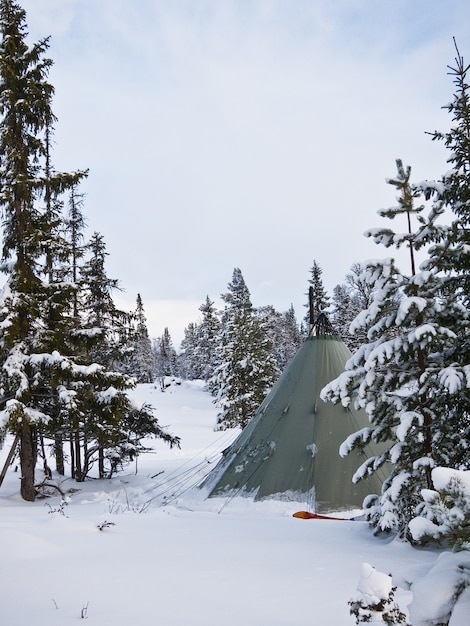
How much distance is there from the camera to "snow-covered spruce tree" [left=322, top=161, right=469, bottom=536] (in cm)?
704

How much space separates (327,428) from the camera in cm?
1238

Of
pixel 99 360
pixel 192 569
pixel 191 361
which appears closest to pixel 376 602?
pixel 192 569

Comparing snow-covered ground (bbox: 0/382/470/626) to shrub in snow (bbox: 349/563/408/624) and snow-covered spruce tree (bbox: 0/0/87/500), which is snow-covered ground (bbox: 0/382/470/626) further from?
snow-covered spruce tree (bbox: 0/0/87/500)

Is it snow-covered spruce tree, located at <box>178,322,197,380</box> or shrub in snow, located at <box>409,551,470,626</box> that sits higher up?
snow-covered spruce tree, located at <box>178,322,197,380</box>

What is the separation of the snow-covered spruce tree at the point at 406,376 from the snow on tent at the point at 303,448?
11.6 feet

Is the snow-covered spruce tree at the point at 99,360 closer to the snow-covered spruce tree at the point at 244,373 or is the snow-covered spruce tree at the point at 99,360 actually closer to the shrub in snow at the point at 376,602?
the snow-covered spruce tree at the point at 244,373

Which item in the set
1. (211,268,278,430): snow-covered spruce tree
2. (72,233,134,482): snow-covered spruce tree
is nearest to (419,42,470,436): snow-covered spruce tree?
(72,233,134,482): snow-covered spruce tree

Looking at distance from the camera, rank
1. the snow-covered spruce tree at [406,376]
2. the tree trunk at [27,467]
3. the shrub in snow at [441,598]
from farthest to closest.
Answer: the tree trunk at [27,467] → the snow-covered spruce tree at [406,376] → the shrub in snow at [441,598]

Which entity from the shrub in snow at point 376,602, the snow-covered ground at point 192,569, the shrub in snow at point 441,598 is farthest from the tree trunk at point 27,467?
the shrub in snow at point 441,598

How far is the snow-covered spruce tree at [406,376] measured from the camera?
7039mm

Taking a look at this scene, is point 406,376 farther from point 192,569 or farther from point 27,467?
point 27,467

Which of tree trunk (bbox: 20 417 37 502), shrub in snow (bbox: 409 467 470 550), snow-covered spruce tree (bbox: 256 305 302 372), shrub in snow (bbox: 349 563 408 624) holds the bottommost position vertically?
tree trunk (bbox: 20 417 37 502)

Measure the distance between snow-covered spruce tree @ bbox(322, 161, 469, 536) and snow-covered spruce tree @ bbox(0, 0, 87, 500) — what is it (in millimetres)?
9149

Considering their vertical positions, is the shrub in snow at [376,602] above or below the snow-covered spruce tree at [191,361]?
below
